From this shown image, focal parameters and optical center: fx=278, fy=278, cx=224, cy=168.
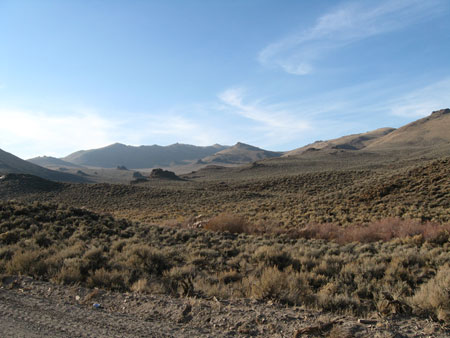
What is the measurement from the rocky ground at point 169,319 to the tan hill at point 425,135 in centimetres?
12110

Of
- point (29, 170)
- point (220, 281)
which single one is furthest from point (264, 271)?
point (29, 170)

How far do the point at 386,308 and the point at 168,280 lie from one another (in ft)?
14.7

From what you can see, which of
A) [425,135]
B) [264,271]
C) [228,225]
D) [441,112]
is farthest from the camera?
[441,112]

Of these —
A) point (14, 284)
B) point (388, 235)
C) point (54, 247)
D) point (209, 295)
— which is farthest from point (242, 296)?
point (388, 235)

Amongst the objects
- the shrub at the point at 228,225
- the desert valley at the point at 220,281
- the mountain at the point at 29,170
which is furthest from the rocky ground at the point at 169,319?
the mountain at the point at 29,170

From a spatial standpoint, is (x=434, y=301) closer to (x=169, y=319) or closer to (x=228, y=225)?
(x=169, y=319)

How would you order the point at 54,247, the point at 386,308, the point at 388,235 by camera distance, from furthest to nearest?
the point at 388,235
the point at 54,247
the point at 386,308

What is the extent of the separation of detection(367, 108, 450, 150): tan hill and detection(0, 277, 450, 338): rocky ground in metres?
121

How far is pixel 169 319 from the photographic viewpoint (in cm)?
478

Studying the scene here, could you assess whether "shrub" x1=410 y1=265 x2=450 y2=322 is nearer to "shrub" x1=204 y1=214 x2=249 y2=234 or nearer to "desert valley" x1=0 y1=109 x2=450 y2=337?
"desert valley" x1=0 y1=109 x2=450 y2=337

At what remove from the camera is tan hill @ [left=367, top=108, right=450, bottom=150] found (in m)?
119

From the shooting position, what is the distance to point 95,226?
13211 mm

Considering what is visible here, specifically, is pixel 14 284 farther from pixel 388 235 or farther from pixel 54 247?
pixel 388 235

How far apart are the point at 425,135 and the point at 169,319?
161046 millimetres
